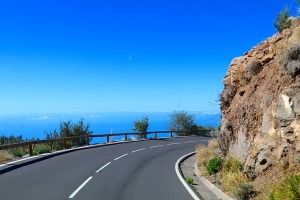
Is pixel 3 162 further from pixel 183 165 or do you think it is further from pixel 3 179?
pixel 183 165

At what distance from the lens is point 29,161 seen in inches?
725

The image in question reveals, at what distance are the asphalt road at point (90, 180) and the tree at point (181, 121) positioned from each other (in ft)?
95.0

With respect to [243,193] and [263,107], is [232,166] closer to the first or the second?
[263,107]

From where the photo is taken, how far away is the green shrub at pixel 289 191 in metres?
7.64

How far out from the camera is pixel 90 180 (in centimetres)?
1323

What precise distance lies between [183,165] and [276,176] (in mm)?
9344

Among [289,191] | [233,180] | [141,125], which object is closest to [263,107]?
[233,180]

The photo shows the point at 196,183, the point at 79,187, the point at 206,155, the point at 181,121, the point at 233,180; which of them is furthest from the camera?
the point at 181,121

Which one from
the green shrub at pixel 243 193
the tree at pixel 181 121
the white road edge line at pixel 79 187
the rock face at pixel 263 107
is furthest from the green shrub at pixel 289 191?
the tree at pixel 181 121

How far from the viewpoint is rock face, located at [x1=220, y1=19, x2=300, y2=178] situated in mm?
10695

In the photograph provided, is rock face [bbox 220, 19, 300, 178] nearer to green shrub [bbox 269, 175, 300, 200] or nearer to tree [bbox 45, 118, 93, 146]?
green shrub [bbox 269, 175, 300, 200]

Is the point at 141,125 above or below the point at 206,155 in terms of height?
above

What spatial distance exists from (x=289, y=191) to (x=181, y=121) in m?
41.0

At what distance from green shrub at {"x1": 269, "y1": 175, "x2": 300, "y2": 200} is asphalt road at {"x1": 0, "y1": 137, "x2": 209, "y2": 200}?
3120 mm
